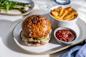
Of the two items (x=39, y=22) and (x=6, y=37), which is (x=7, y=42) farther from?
(x=39, y=22)

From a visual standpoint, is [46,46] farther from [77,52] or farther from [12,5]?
[12,5]

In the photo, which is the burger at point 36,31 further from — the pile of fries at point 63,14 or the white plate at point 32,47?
the pile of fries at point 63,14

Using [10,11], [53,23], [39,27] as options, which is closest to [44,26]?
[39,27]

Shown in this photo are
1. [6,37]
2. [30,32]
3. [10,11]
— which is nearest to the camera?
[30,32]

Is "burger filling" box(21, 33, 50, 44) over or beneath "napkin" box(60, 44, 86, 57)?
over

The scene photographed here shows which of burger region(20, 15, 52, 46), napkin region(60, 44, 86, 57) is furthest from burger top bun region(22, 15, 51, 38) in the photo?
napkin region(60, 44, 86, 57)

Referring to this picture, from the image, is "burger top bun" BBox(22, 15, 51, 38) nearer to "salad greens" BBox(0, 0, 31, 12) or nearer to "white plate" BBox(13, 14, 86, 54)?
"white plate" BBox(13, 14, 86, 54)

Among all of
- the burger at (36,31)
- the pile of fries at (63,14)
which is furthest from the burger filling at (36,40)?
the pile of fries at (63,14)
